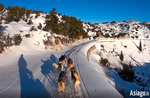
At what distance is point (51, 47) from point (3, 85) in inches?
615

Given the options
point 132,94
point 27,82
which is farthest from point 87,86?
point 27,82

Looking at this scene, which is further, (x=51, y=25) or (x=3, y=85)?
(x=51, y=25)

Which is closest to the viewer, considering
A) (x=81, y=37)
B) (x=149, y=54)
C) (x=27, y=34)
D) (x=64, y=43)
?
(x=27, y=34)

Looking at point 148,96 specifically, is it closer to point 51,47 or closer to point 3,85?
Result: point 3,85

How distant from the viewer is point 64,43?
92.9 ft

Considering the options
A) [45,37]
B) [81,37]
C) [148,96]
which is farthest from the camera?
[81,37]

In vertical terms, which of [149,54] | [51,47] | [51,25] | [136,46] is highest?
[51,25]

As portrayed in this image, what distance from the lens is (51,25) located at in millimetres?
28859

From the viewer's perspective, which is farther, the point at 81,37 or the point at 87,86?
the point at 81,37

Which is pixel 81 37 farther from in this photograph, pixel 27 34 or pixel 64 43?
pixel 27 34

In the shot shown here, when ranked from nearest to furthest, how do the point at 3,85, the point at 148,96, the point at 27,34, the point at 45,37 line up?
1. the point at 3,85
2. the point at 148,96
3. the point at 27,34
4. the point at 45,37

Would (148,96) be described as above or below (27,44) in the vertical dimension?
below

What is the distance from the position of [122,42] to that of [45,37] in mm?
34233

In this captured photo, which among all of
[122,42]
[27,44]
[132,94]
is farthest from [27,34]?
[122,42]
